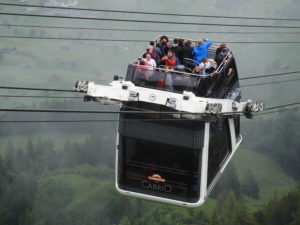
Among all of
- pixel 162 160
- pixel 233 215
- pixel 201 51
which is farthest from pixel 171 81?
pixel 233 215

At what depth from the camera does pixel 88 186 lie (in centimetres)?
17650

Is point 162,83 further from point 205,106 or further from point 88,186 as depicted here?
point 88,186

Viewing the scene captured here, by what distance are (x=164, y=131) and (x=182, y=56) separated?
4.28 meters

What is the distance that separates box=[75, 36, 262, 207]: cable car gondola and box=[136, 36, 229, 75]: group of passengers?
0.58m

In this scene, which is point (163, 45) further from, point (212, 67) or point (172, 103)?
point (172, 103)

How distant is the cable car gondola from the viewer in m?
18.6

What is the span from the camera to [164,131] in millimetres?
19281

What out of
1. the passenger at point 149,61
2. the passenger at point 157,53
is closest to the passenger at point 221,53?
the passenger at point 157,53

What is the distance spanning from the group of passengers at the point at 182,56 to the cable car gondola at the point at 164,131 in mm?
578

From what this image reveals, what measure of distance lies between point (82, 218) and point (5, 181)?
886 inches

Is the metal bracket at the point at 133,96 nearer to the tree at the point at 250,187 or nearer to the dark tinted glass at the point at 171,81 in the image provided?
the dark tinted glass at the point at 171,81

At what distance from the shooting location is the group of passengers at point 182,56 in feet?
68.0

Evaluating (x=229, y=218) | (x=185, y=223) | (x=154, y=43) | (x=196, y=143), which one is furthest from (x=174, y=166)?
(x=185, y=223)

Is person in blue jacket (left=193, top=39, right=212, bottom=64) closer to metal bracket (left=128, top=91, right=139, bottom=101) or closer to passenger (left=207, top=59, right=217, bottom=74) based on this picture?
passenger (left=207, top=59, right=217, bottom=74)
